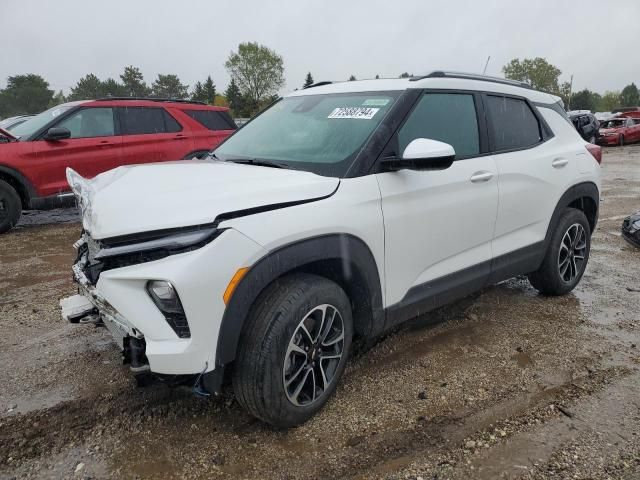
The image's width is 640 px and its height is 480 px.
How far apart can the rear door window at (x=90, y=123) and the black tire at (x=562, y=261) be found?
21.5ft

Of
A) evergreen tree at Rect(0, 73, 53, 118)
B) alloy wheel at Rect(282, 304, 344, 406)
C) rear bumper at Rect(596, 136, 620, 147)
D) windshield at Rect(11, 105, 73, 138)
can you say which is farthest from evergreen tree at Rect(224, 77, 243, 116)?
alloy wheel at Rect(282, 304, 344, 406)

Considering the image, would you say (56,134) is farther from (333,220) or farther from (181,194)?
(333,220)

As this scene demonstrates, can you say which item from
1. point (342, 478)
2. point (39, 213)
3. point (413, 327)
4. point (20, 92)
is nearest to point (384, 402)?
point (342, 478)

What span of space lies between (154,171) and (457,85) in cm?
205

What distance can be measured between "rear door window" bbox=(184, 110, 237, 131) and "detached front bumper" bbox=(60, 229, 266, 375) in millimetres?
7041

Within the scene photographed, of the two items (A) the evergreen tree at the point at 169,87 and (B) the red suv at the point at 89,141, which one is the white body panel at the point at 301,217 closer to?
(B) the red suv at the point at 89,141

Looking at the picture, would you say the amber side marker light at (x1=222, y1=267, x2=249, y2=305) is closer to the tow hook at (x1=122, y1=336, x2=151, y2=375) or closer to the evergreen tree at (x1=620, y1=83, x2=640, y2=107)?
the tow hook at (x1=122, y1=336, x2=151, y2=375)

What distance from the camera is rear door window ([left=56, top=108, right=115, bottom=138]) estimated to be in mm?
7754

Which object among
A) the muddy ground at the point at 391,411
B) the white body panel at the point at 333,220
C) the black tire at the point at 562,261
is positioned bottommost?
the muddy ground at the point at 391,411

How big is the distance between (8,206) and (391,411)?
6.61m

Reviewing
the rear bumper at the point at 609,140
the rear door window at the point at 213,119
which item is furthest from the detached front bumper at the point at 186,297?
the rear bumper at the point at 609,140

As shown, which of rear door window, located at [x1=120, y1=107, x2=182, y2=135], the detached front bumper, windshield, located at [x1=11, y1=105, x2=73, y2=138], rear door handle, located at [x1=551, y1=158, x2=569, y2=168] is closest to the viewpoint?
the detached front bumper

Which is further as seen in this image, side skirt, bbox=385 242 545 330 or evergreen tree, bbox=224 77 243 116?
evergreen tree, bbox=224 77 243 116

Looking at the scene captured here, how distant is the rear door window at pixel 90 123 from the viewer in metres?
7.75
